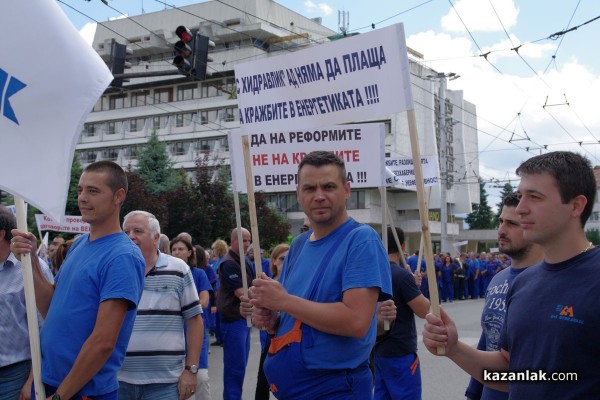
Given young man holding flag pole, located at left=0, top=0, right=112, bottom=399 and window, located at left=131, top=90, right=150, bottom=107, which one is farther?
window, located at left=131, top=90, right=150, bottom=107

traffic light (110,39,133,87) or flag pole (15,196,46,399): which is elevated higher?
traffic light (110,39,133,87)

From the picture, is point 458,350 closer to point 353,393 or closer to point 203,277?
point 353,393

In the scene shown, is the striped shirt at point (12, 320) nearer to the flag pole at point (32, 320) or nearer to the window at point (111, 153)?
the flag pole at point (32, 320)

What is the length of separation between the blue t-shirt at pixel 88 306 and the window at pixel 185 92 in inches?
2494

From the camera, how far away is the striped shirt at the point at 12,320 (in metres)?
4.59

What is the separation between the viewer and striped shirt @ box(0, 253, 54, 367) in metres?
4.59

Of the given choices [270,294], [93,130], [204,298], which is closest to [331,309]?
[270,294]

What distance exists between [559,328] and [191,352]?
3068 millimetres

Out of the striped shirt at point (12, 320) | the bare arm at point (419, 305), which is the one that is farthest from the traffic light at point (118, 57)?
the striped shirt at point (12, 320)

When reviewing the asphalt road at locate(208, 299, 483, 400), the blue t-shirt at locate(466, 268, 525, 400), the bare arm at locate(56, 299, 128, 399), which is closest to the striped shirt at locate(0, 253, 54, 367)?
the bare arm at locate(56, 299, 128, 399)

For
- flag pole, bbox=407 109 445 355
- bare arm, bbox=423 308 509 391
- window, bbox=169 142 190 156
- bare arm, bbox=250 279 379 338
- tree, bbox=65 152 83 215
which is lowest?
bare arm, bbox=423 308 509 391

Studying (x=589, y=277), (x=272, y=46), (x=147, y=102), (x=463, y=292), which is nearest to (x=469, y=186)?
(x=272, y=46)

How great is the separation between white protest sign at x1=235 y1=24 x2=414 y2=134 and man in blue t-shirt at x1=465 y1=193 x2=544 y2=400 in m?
1.07

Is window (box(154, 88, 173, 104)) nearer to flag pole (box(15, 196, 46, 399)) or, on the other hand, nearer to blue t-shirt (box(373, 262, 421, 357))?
blue t-shirt (box(373, 262, 421, 357))
